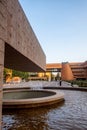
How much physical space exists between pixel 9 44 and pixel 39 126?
4.22m

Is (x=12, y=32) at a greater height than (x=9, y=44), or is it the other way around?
(x=12, y=32)

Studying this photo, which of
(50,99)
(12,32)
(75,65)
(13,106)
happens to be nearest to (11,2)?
(12,32)

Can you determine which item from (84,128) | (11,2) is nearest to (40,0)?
(11,2)

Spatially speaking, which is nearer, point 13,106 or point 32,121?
point 32,121

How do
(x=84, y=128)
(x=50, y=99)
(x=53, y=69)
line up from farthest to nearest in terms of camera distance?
(x=53, y=69), (x=50, y=99), (x=84, y=128)

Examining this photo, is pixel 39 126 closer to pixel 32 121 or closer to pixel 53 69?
pixel 32 121

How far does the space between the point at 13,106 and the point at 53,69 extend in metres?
87.3

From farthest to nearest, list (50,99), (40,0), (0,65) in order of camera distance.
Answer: (50,99) → (40,0) → (0,65)

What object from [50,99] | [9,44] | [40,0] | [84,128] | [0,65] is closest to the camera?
[0,65]

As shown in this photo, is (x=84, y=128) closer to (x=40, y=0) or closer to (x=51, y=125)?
(x=51, y=125)

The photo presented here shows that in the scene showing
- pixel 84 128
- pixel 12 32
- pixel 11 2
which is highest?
pixel 11 2

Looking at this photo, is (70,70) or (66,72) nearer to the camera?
Answer: (66,72)

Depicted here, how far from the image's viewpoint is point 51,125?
7125mm

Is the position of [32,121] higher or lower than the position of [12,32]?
lower
